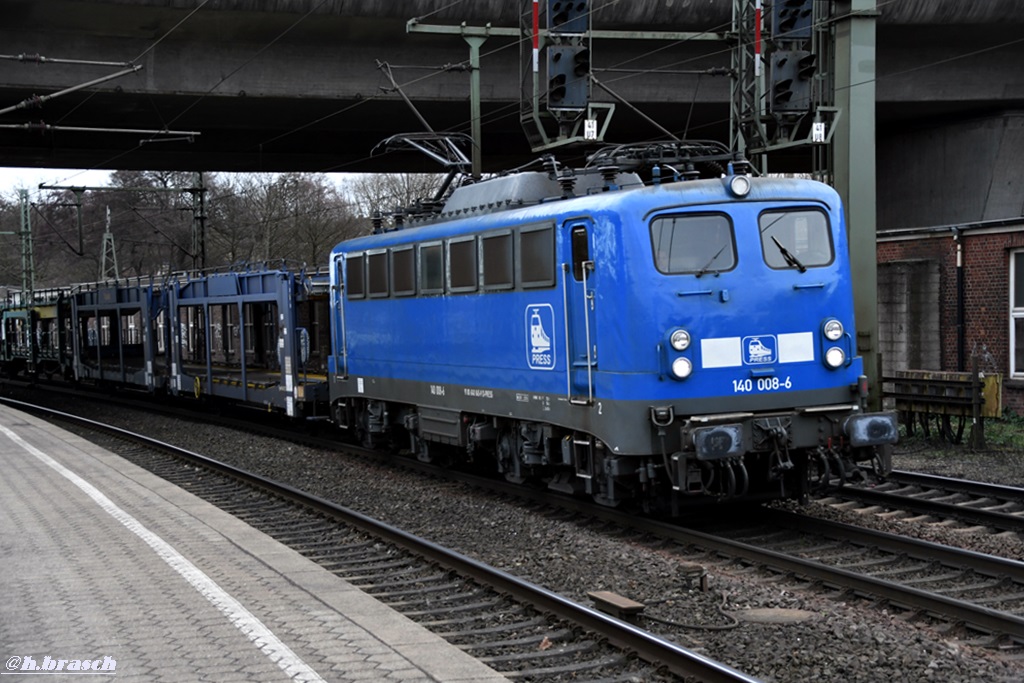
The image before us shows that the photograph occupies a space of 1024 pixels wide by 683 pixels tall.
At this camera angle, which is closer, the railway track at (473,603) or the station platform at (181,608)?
the station platform at (181,608)

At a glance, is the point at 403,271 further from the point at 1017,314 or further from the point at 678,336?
the point at 1017,314

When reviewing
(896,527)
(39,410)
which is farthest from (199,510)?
(39,410)

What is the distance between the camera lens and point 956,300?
2070cm

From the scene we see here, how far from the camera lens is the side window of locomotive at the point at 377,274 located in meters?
15.8

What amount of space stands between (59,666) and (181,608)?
4.34 ft

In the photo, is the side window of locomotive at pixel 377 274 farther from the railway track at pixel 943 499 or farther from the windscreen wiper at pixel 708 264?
the railway track at pixel 943 499

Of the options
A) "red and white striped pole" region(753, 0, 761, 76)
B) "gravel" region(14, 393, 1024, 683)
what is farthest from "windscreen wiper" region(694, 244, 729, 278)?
"red and white striped pole" region(753, 0, 761, 76)

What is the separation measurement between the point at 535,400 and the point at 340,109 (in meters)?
16.1

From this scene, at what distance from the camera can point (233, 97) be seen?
2511cm

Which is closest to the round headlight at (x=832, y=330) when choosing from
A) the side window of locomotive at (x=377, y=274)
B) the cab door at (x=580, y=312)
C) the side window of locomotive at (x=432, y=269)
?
the cab door at (x=580, y=312)

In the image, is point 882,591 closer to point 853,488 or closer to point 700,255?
point 700,255

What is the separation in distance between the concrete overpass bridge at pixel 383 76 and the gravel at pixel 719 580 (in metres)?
10.5

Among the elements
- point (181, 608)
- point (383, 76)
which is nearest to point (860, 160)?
point (383, 76)

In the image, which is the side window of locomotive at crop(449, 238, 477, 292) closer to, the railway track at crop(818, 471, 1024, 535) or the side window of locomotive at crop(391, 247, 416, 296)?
the side window of locomotive at crop(391, 247, 416, 296)
